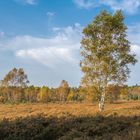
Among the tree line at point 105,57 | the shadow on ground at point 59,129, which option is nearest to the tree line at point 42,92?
the tree line at point 105,57

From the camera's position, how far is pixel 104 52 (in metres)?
43.9

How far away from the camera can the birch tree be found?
4366cm

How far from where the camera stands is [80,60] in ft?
148

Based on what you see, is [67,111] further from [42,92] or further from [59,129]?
[42,92]

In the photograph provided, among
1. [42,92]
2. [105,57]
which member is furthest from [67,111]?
[42,92]

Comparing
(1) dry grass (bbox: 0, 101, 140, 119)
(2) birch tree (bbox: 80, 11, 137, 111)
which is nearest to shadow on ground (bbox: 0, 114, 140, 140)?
(1) dry grass (bbox: 0, 101, 140, 119)

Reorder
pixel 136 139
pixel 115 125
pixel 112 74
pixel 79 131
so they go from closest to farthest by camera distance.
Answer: pixel 136 139 → pixel 79 131 → pixel 115 125 → pixel 112 74

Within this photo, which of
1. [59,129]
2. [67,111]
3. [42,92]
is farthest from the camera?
[42,92]

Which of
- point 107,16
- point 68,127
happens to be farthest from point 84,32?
point 68,127

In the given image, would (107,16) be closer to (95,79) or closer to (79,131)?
(95,79)

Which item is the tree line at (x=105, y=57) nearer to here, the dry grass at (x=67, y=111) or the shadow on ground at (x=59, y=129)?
the dry grass at (x=67, y=111)

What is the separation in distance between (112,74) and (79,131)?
29.0 meters

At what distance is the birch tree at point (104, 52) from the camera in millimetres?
43656

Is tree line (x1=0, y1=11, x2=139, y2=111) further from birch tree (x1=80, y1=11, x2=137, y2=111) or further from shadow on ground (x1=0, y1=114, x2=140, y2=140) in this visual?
shadow on ground (x1=0, y1=114, x2=140, y2=140)
